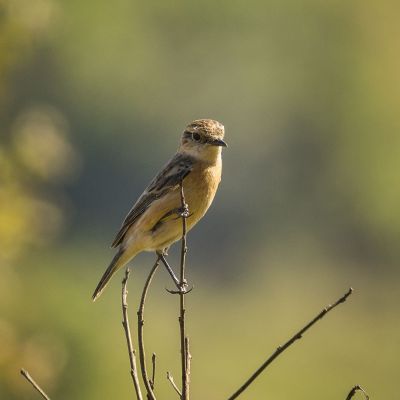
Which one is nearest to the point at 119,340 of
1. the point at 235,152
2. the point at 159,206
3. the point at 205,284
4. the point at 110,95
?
the point at 159,206

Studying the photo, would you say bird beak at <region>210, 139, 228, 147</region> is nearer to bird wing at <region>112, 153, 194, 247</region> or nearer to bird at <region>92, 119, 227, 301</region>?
bird at <region>92, 119, 227, 301</region>

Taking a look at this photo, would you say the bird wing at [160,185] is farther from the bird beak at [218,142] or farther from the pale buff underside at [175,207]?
the bird beak at [218,142]

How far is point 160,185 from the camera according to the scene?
916 centimetres

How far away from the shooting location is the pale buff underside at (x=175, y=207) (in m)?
8.81

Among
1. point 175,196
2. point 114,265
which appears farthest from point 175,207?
point 114,265

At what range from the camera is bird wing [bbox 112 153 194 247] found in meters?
9.09

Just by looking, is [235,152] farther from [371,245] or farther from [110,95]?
[110,95]

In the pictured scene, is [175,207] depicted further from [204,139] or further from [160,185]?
[204,139]

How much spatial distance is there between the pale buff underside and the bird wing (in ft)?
0.25

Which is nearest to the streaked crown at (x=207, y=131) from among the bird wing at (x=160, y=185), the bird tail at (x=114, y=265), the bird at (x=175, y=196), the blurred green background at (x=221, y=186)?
the bird at (x=175, y=196)

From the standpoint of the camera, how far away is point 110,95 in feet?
236

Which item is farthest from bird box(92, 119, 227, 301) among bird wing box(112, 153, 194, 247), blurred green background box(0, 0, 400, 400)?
blurred green background box(0, 0, 400, 400)

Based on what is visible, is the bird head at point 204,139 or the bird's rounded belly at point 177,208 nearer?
the bird's rounded belly at point 177,208

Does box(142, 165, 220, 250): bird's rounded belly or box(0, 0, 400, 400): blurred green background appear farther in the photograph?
box(0, 0, 400, 400): blurred green background
